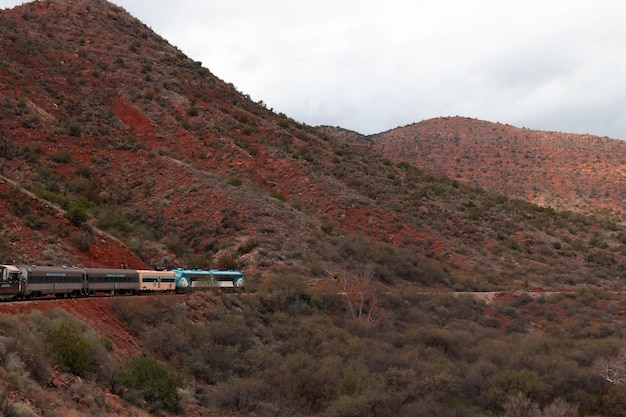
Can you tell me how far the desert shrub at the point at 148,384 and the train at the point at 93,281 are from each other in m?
6.32

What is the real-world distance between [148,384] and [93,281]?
10503mm

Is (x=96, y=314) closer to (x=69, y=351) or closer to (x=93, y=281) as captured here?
(x=93, y=281)

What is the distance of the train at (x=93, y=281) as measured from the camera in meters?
22.8

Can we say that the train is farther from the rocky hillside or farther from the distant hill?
the distant hill

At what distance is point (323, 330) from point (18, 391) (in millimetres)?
19144

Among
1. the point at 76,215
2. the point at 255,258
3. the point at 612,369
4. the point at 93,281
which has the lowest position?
the point at 612,369

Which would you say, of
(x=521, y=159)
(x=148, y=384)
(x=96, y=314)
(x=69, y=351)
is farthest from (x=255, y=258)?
(x=521, y=159)

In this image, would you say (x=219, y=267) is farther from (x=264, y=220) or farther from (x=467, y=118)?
(x=467, y=118)

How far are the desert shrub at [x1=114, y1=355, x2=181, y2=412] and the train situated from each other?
20.7 feet

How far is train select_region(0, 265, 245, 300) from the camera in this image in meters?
22.8

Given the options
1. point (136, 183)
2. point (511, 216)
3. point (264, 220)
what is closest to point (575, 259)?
point (511, 216)

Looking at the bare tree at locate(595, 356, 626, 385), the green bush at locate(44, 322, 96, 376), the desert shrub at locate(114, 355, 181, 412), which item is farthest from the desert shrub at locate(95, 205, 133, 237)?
the bare tree at locate(595, 356, 626, 385)

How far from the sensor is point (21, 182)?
4097cm

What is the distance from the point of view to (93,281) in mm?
27359
